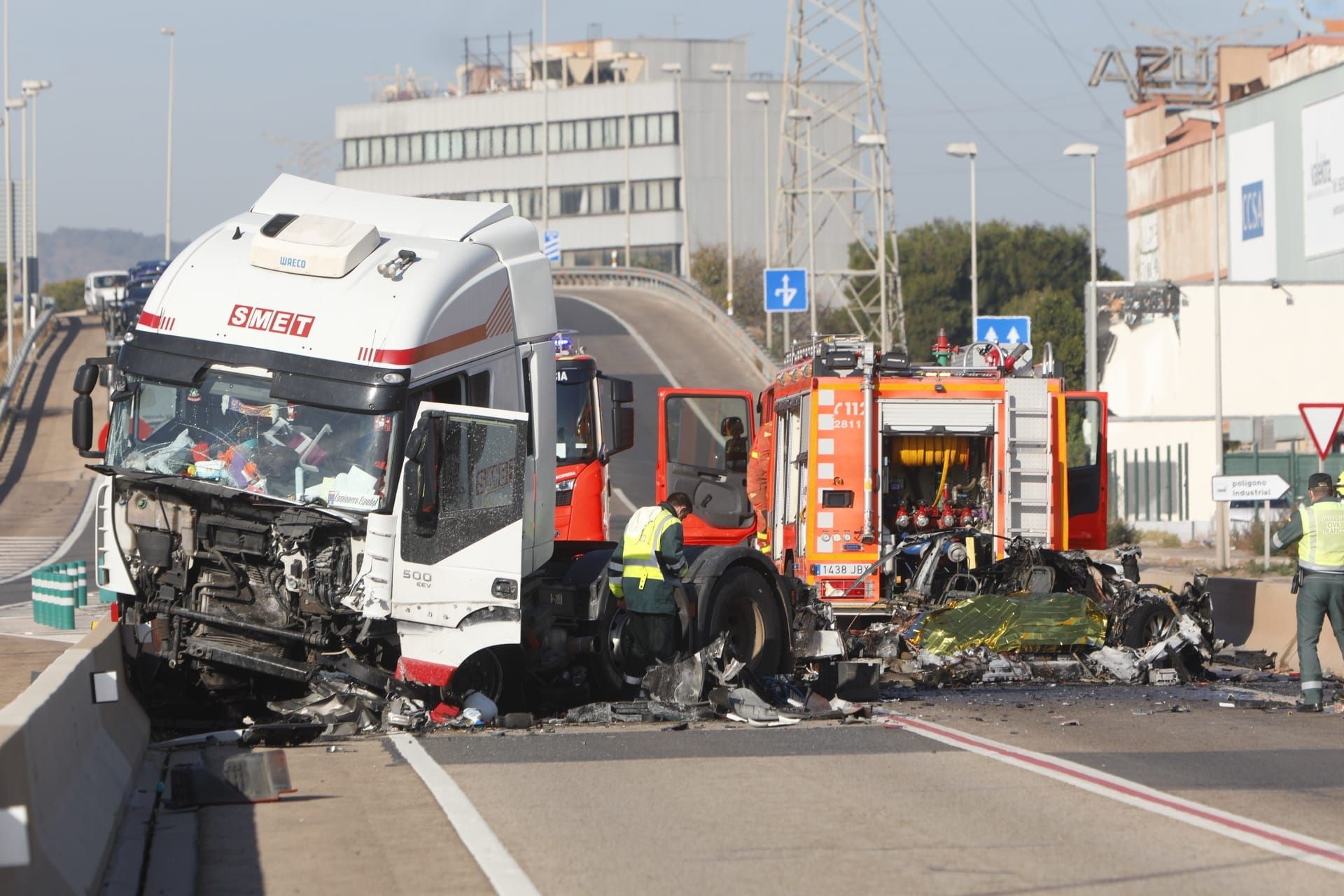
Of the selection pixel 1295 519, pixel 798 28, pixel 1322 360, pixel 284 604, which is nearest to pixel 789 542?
pixel 1295 519

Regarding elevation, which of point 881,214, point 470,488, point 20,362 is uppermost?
point 881,214

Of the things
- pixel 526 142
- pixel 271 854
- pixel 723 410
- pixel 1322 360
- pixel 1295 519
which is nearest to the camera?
pixel 271 854

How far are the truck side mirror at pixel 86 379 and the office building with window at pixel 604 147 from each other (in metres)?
114

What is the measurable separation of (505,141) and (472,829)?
128 metres

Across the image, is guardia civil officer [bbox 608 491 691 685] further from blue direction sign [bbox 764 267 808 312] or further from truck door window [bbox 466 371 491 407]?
blue direction sign [bbox 764 267 808 312]

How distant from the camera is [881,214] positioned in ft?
180

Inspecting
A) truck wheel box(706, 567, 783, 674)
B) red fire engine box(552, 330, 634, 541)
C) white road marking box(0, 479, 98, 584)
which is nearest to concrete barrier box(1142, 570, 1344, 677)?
truck wheel box(706, 567, 783, 674)

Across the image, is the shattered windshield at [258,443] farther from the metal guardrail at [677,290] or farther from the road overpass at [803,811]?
the metal guardrail at [677,290]

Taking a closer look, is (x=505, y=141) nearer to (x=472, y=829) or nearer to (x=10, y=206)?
(x=10, y=206)

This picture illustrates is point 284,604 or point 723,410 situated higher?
point 723,410

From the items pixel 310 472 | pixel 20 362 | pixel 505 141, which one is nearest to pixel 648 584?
pixel 310 472

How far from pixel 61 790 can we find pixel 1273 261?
60381mm

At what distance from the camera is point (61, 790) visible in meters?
7.27

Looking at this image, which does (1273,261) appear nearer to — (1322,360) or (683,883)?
(1322,360)
